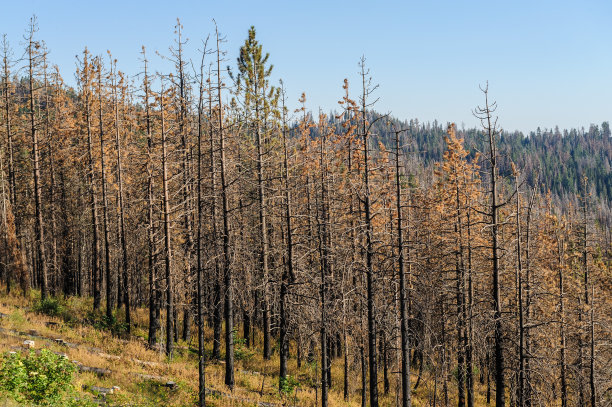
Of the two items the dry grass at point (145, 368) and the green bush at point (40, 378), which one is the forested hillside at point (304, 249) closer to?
the dry grass at point (145, 368)

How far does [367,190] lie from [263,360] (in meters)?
14.8

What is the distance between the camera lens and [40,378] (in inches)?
389

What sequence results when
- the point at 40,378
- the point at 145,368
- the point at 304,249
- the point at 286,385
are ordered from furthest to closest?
the point at 304,249
the point at 286,385
the point at 145,368
the point at 40,378

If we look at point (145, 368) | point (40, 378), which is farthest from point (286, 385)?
point (40, 378)

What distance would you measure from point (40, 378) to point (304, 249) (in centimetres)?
1579

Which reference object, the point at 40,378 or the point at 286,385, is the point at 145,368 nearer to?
the point at 286,385

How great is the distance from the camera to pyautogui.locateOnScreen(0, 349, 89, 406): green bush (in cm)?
927

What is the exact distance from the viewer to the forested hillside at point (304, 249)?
15.8m

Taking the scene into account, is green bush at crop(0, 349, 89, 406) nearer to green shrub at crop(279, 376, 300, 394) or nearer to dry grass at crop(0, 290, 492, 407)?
dry grass at crop(0, 290, 492, 407)

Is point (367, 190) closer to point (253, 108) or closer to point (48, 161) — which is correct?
point (253, 108)

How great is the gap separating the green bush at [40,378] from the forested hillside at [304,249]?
4637mm

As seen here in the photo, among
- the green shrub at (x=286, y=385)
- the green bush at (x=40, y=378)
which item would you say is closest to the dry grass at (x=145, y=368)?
the green shrub at (x=286, y=385)

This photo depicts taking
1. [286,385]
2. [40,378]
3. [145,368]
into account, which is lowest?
[286,385]

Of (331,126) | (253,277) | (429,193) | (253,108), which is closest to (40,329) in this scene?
(253,277)
